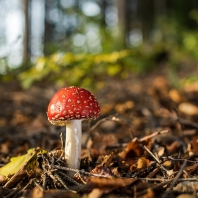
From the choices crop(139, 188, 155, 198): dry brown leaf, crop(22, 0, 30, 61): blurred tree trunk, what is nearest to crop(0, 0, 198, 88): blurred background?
crop(22, 0, 30, 61): blurred tree trunk

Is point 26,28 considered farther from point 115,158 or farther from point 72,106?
point 72,106

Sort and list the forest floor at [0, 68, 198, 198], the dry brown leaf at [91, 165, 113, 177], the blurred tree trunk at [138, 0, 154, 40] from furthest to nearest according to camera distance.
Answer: the blurred tree trunk at [138, 0, 154, 40] < the dry brown leaf at [91, 165, 113, 177] < the forest floor at [0, 68, 198, 198]

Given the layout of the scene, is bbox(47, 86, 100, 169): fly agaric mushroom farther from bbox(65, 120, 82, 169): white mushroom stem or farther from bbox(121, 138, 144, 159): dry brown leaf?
bbox(121, 138, 144, 159): dry brown leaf

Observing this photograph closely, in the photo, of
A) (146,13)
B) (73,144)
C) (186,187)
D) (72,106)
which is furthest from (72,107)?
(146,13)

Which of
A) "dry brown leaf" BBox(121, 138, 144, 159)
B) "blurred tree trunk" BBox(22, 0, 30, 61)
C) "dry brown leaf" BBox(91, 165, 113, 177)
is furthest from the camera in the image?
"blurred tree trunk" BBox(22, 0, 30, 61)

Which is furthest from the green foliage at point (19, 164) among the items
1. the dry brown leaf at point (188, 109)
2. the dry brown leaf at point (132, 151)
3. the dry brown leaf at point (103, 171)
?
the dry brown leaf at point (188, 109)

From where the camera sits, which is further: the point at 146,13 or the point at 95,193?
the point at 146,13
